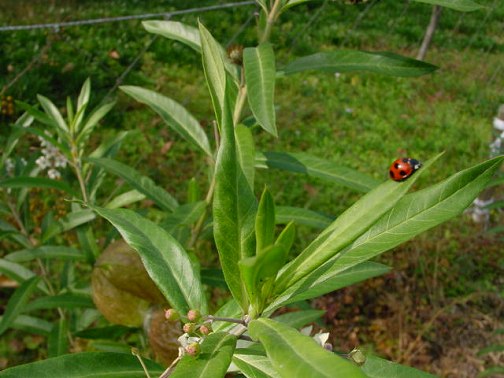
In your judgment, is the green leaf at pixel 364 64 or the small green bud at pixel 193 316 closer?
the small green bud at pixel 193 316

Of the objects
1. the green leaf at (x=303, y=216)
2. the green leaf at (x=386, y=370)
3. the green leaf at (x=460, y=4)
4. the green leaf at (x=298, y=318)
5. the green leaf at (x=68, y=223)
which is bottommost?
the green leaf at (x=298, y=318)

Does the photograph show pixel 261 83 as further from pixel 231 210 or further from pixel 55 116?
pixel 55 116

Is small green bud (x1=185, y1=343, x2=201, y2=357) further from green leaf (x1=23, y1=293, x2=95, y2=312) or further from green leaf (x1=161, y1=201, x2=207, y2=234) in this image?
green leaf (x1=23, y1=293, x2=95, y2=312)

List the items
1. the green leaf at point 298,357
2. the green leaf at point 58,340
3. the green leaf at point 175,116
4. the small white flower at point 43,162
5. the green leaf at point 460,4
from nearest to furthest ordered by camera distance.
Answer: the green leaf at point 298,357
the green leaf at point 460,4
the green leaf at point 175,116
the green leaf at point 58,340
the small white flower at point 43,162

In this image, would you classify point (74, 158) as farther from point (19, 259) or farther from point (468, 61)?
point (468, 61)

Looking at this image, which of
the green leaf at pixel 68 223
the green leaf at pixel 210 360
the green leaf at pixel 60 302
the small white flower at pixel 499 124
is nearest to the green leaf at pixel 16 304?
the green leaf at pixel 60 302

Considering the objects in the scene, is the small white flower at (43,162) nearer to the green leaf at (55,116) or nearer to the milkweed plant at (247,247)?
the green leaf at (55,116)

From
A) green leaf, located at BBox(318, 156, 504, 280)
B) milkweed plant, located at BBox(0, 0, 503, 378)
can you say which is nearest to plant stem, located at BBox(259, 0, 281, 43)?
milkweed plant, located at BBox(0, 0, 503, 378)
